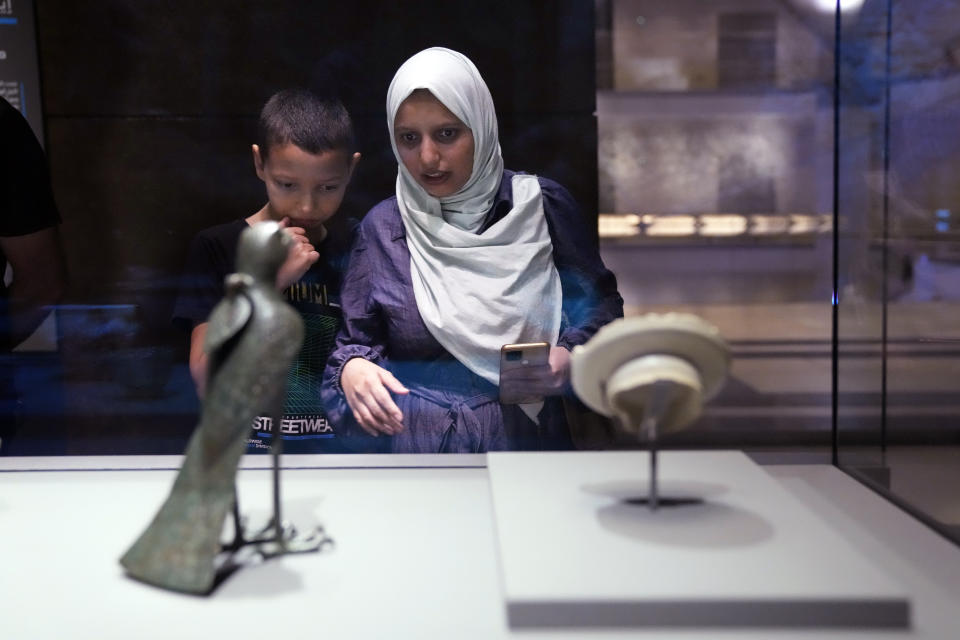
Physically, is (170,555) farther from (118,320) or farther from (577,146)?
(577,146)

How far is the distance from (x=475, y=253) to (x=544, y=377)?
1.03ft

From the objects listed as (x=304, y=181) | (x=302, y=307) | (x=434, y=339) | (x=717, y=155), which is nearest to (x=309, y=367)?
(x=302, y=307)

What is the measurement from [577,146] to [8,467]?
1.39m

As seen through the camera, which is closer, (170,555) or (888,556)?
(170,555)

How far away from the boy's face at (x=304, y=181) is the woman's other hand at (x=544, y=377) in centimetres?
54

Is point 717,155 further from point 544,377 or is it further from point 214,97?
point 214,97

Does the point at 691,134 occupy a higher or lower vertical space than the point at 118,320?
higher

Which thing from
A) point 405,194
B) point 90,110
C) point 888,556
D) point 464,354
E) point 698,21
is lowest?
point 888,556

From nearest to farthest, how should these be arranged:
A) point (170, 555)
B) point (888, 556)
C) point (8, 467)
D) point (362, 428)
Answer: point (170, 555), point (888, 556), point (8, 467), point (362, 428)

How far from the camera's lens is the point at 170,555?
1.25 metres

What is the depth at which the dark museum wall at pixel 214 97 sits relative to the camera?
2.07 m

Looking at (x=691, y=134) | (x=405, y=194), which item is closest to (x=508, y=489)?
(x=405, y=194)

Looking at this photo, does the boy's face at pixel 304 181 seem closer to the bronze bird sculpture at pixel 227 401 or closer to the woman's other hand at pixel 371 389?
the woman's other hand at pixel 371 389

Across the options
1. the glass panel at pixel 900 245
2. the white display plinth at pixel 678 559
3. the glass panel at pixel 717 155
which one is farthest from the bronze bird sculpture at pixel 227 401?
the glass panel at pixel 900 245
